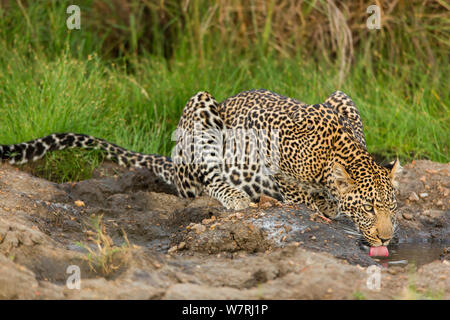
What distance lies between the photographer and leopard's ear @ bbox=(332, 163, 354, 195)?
6.61m

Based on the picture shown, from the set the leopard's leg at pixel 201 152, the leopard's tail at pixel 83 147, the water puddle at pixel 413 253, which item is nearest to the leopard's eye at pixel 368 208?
the water puddle at pixel 413 253

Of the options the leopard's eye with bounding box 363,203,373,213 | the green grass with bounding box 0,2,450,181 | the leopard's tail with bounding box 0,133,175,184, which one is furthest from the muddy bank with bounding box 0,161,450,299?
the green grass with bounding box 0,2,450,181

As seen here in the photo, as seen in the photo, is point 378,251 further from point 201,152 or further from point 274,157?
point 201,152

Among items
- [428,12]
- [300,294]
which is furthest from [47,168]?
[428,12]

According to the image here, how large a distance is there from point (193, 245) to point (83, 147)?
309 centimetres

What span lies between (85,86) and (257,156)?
3.23 m

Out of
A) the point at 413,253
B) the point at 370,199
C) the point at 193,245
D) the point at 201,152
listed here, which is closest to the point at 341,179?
the point at 370,199

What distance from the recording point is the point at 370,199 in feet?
20.9

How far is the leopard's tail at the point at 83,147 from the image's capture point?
8547 millimetres

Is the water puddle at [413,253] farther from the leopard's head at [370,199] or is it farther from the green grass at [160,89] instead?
the green grass at [160,89]

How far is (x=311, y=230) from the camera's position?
21.6 feet

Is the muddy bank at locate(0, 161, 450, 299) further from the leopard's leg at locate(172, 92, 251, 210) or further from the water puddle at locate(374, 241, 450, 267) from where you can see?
the leopard's leg at locate(172, 92, 251, 210)

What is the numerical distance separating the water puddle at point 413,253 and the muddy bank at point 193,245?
0.01m
